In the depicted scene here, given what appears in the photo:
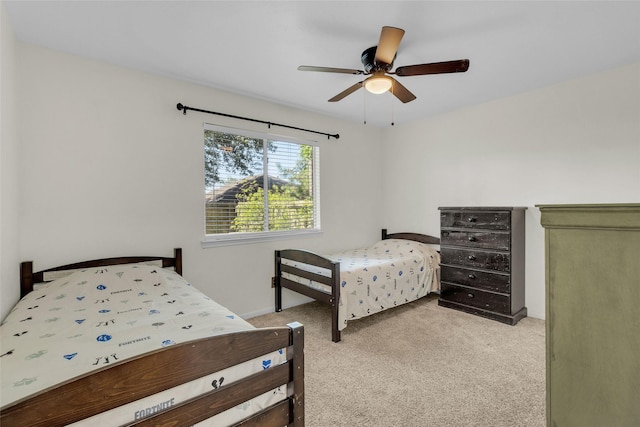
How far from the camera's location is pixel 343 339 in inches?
107

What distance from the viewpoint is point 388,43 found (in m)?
1.77

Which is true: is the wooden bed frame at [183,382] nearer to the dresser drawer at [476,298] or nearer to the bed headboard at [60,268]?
the bed headboard at [60,268]

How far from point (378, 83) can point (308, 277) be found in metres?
1.85

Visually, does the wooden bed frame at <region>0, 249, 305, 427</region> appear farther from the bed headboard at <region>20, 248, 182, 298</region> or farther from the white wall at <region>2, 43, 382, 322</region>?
the bed headboard at <region>20, 248, 182, 298</region>

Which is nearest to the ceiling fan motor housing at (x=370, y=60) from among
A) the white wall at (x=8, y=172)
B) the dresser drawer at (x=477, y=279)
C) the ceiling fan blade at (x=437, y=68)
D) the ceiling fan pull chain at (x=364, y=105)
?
the ceiling fan blade at (x=437, y=68)

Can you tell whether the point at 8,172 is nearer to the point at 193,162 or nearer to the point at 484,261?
the point at 193,162

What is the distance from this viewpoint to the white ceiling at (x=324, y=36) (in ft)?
5.99

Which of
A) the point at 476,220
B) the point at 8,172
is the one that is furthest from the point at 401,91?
the point at 8,172

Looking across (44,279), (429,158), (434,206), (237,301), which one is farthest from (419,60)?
(44,279)

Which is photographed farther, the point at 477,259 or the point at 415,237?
the point at 415,237

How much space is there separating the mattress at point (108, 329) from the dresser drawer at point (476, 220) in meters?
2.69

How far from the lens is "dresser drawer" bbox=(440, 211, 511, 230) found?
303 centimetres

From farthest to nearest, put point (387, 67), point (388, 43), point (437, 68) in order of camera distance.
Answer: point (387, 67), point (437, 68), point (388, 43)

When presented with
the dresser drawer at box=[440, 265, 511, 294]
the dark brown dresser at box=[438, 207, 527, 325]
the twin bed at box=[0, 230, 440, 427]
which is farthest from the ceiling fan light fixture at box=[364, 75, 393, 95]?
the dresser drawer at box=[440, 265, 511, 294]
